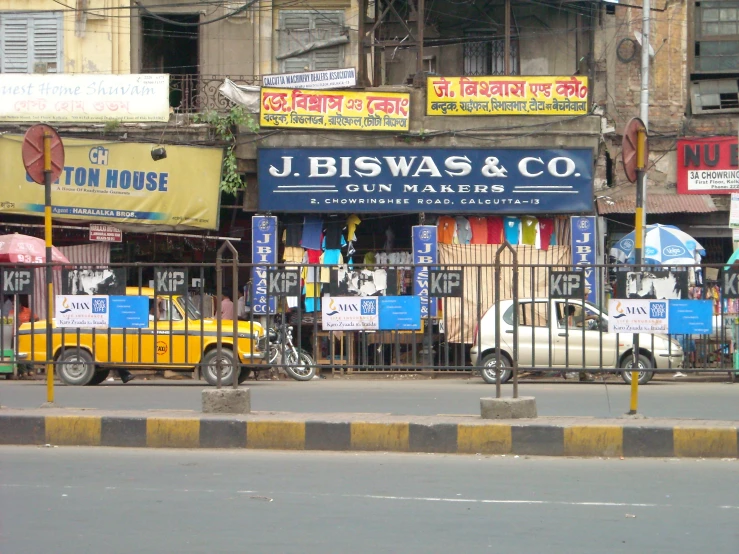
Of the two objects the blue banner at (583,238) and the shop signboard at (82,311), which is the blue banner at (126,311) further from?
the blue banner at (583,238)

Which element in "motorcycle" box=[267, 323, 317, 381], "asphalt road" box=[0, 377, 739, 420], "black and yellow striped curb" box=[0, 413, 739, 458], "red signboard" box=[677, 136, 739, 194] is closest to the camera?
"black and yellow striped curb" box=[0, 413, 739, 458]

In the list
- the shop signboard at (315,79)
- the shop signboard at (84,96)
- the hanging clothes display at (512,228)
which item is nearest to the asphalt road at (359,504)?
the hanging clothes display at (512,228)

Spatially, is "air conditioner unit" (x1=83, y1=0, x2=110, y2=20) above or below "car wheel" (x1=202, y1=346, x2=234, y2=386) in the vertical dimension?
above

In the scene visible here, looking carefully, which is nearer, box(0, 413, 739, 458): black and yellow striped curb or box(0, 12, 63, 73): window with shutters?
box(0, 413, 739, 458): black and yellow striped curb

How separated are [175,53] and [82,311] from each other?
13127 millimetres

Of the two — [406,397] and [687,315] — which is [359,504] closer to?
[687,315]

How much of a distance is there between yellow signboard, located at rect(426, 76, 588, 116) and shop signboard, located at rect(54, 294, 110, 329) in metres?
10.9

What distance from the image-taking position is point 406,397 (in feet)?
41.0

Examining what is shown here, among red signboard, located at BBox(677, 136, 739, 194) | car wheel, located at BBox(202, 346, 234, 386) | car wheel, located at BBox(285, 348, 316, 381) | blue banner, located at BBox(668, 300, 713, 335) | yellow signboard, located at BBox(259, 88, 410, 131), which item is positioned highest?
yellow signboard, located at BBox(259, 88, 410, 131)

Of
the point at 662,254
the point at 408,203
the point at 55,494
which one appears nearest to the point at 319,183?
the point at 408,203

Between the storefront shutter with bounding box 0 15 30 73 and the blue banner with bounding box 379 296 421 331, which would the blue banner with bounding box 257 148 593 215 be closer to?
the storefront shutter with bounding box 0 15 30 73

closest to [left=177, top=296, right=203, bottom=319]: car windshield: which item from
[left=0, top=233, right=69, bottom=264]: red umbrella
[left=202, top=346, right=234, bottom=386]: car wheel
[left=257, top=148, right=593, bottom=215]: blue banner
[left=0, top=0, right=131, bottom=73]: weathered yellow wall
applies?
[left=202, top=346, right=234, bottom=386]: car wheel

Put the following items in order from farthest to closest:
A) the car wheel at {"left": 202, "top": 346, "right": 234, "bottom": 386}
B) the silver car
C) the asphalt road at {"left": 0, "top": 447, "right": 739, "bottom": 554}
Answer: the car wheel at {"left": 202, "top": 346, "right": 234, "bottom": 386} < the silver car < the asphalt road at {"left": 0, "top": 447, "right": 739, "bottom": 554}

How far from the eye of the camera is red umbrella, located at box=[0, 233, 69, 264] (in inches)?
682
